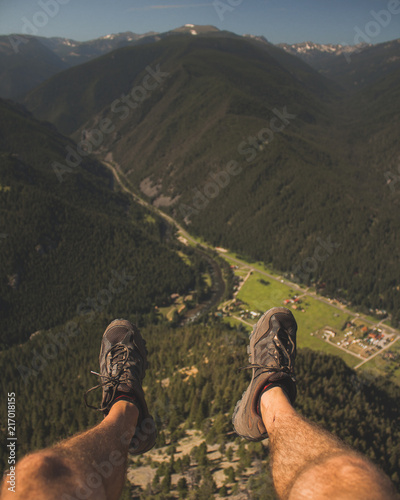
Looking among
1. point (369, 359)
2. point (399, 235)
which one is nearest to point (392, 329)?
point (369, 359)

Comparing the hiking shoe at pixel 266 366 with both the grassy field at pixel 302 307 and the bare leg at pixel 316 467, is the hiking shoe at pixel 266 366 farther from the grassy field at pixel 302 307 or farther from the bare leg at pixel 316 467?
the grassy field at pixel 302 307

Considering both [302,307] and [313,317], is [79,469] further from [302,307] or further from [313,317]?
[302,307]

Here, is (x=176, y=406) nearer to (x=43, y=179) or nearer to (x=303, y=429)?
(x=303, y=429)

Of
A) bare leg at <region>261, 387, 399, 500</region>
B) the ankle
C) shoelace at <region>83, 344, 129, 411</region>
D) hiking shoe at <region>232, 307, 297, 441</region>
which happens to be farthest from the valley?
bare leg at <region>261, 387, 399, 500</region>

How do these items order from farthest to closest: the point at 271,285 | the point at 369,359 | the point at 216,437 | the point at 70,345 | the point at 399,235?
the point at 399,235
the point at 271,285
the point at 369,359
the point at 70,345
the point at 216,437

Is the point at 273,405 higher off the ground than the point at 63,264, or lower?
higher

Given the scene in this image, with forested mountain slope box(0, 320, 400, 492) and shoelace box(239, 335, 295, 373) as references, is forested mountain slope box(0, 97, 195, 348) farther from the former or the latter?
shoelace box(239, 335, 295, 373)

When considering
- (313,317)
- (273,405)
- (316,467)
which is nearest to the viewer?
(316,467)

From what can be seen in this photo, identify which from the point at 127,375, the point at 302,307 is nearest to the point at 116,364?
the point at 127,375
